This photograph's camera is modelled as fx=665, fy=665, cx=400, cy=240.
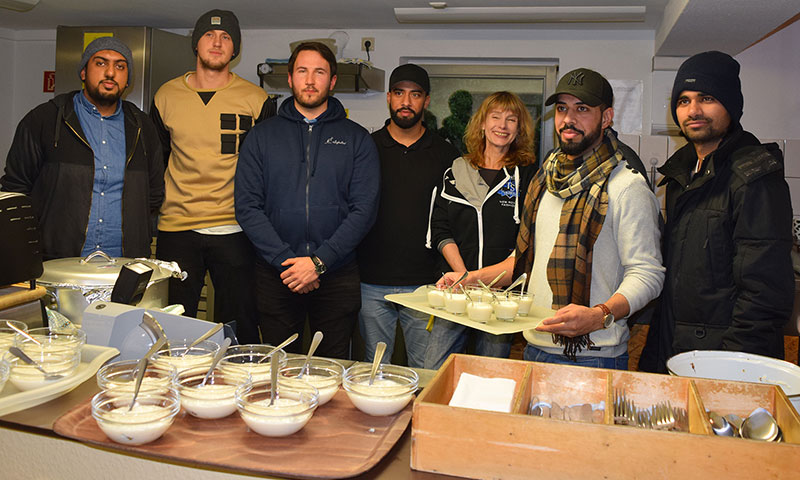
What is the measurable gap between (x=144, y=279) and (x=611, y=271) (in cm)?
136

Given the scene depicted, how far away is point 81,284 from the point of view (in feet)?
5.46

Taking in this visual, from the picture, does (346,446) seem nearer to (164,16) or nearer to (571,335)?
(571,335)

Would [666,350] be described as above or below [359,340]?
above

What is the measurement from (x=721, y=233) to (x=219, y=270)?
79.9 inches

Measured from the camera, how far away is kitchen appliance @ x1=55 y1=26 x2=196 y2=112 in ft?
15.0

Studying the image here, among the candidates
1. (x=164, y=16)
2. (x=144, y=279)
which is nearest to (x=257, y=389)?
(x=144, y=279)

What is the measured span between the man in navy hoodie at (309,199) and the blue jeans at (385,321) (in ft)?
0.40

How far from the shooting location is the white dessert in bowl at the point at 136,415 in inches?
44.6

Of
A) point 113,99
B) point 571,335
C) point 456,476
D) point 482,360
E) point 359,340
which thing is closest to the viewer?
point 456,476

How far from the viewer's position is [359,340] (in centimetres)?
379

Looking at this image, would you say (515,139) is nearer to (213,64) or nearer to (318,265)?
(318,265)

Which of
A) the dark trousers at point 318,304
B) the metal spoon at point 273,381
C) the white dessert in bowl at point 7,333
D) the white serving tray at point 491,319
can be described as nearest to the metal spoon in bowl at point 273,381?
the metal spoon at point 273,381

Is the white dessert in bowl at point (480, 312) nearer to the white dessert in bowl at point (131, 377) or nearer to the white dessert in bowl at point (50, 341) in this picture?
the white dessert in bowl at point (131, 377)

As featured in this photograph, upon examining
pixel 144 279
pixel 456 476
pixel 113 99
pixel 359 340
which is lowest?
pixel 359 340
